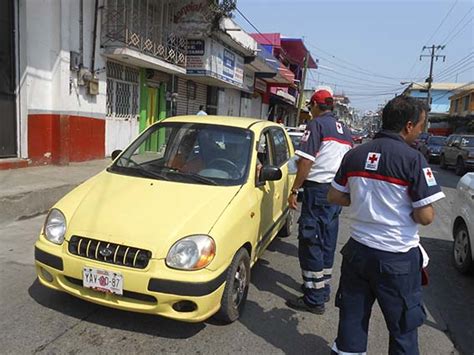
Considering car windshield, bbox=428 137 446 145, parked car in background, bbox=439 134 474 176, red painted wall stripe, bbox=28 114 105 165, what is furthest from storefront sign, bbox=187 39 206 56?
car windshield, bbox=428 137 446 145

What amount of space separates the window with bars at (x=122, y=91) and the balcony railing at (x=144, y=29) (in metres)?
0.89

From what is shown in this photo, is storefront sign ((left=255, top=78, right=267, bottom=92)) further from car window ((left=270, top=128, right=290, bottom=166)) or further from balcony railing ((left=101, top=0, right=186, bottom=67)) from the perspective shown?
car window ((left=270, top=128, right=290, bottom=166))

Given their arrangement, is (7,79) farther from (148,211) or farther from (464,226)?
(464,226)

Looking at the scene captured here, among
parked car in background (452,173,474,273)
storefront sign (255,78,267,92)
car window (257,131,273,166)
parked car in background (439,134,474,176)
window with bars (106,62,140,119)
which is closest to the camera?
car window (257,131,273,166)

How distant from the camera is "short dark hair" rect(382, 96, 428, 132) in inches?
95.2

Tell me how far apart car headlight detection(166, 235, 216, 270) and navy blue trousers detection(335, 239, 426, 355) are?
977mm

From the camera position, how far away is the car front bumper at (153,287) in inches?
118

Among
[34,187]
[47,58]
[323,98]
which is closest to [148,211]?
[323,98]

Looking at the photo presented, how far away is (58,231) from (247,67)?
20.8 meters

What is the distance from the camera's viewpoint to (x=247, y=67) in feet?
75.7

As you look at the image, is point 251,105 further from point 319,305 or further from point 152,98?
point 319,305

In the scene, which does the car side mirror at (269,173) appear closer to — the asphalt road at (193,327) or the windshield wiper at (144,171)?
the windshield wiper at (144,171)

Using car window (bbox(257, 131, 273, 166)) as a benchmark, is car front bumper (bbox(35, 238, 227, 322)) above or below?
below

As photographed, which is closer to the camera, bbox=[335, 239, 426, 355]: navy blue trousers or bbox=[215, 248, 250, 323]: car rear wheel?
bbox=[335, 239, 426, 355]: navy blue trousers
